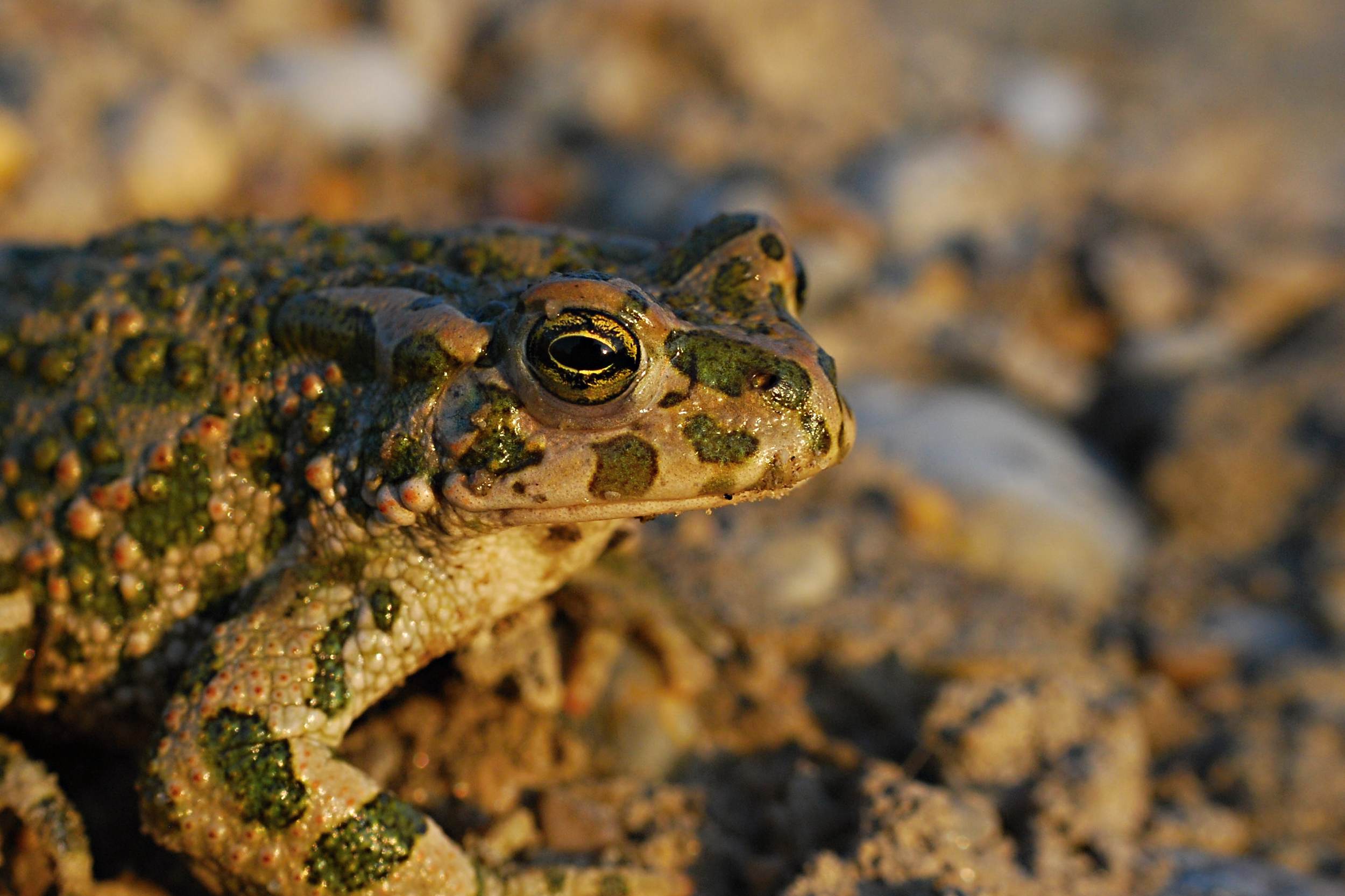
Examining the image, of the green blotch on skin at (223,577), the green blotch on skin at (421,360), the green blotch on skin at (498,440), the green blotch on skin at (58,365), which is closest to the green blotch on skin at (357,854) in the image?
the green blotch on skin at (223,577)

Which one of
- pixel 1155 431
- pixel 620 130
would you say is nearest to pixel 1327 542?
pixel 1155 431

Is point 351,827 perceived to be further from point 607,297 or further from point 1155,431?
point 1155,431

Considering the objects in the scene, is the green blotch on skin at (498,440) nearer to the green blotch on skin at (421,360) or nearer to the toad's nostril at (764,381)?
the green blotch on skin at (421,360)

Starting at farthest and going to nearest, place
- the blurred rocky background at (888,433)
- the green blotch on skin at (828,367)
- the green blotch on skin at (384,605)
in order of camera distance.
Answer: the blurred rocky background at (888,433) → the green blotch on skin at (384,605) → the green blotch on skin at (828,367)

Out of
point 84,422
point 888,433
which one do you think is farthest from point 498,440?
point 888,433

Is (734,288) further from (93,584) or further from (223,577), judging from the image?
(93,584)

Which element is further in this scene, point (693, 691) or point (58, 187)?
point (58, 187)
